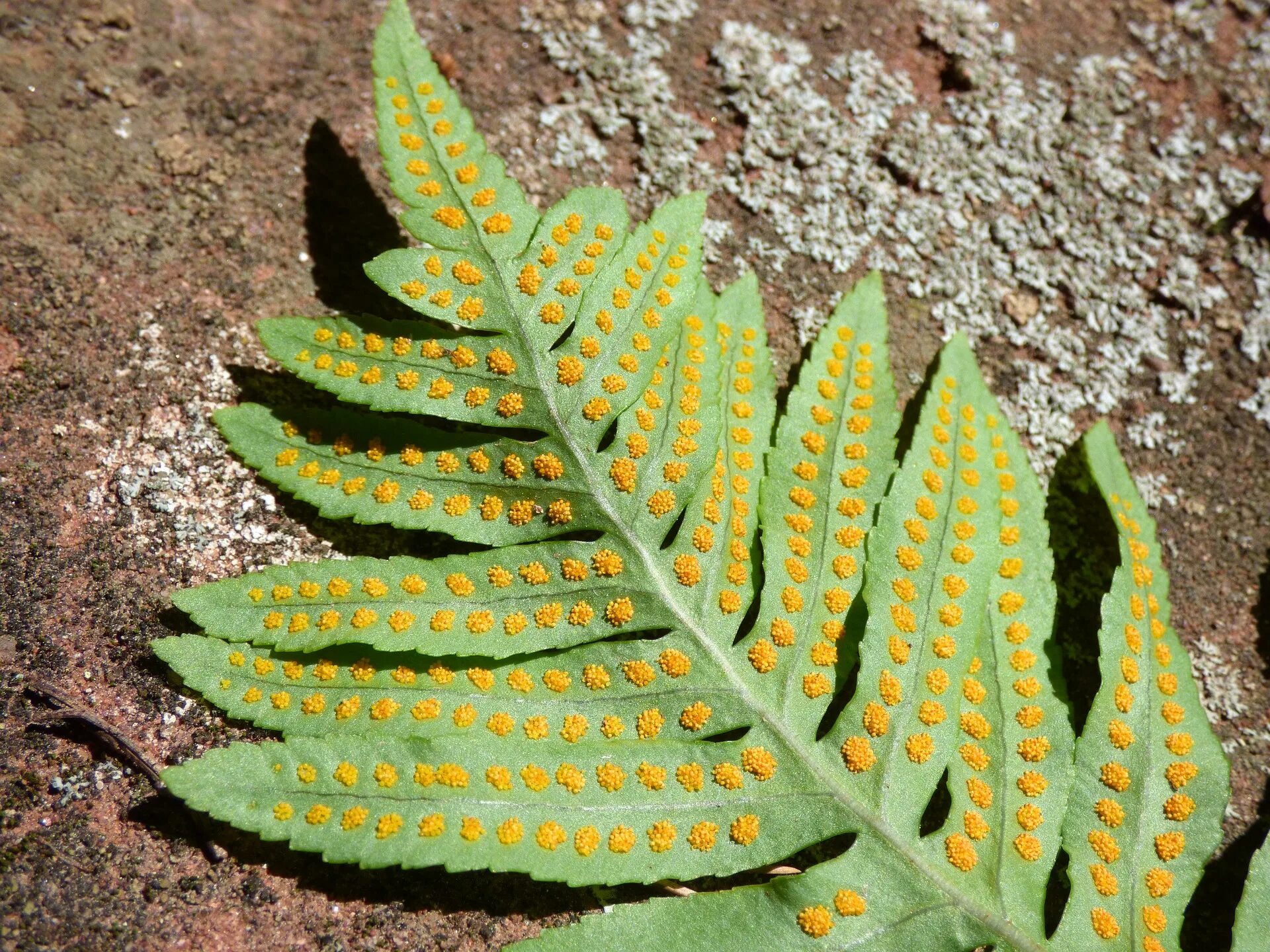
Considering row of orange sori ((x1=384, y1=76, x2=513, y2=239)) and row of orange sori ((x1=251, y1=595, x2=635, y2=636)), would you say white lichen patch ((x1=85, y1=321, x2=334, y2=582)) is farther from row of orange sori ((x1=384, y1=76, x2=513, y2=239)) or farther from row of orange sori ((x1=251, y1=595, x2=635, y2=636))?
row of orange sori ((x1=384, y1=76, x2=513, y2=239))

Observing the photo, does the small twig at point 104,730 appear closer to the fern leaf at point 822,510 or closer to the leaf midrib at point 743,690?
the leaf midrib at point 743,690

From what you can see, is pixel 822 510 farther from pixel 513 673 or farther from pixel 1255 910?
pixel 1255 910


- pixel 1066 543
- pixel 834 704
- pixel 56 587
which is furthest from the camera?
pixel 1066 543

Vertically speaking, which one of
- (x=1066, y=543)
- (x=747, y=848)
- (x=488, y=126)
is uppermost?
(x=488, y=126)

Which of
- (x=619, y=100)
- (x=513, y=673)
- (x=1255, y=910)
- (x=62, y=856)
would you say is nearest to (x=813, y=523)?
(x=513, y=673)

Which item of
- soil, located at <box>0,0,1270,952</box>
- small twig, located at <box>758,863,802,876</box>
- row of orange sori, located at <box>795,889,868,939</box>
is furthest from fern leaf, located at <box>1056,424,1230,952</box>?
small twig, located at <box>758,863,802,876</box>

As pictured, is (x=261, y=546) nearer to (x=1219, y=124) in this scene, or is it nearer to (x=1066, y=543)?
(x=1066, y=543)

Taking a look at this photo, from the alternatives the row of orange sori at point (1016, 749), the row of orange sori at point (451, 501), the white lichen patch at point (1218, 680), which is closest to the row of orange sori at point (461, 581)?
the row of orange sori at point (451, 501)

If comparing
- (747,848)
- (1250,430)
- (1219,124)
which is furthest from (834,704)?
(1219,124)
